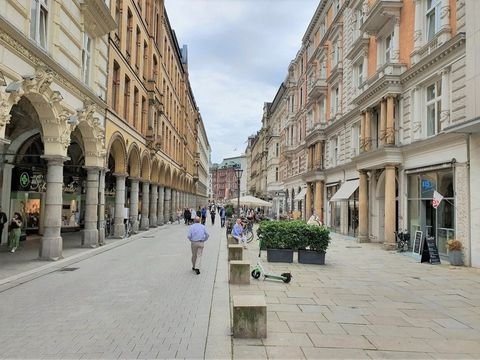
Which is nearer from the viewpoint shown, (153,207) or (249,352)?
(249,352)

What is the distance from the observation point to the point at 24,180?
19.8 m

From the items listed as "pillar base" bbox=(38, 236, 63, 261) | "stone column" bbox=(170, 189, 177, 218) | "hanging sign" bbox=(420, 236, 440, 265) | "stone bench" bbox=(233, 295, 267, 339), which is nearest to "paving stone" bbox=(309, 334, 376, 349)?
"stone bench" bbox=(233, 295, 267, 339)

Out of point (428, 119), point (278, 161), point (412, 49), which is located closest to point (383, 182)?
point (428, 119)

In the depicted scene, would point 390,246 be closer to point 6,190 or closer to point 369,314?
point 369,314

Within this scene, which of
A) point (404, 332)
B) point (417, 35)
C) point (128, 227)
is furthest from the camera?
point (128, 227)

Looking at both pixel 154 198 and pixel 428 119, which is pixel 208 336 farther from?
pixel 154 198

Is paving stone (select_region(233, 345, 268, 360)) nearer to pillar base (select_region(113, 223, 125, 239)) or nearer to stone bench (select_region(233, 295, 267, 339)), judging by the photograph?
stone bench (select_region(233, 295, 267, 339))

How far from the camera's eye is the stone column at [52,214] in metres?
13.9

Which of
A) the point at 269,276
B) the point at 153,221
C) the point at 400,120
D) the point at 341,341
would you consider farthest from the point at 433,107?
the point at 153,221

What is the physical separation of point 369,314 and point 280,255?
6.73 m

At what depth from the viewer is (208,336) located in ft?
20.5

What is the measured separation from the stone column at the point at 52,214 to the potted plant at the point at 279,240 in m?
6.93

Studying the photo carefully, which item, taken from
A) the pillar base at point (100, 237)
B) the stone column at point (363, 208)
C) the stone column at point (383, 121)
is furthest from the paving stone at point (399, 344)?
the stone column at point (363, 208)

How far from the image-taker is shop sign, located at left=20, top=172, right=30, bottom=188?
19.5 m
